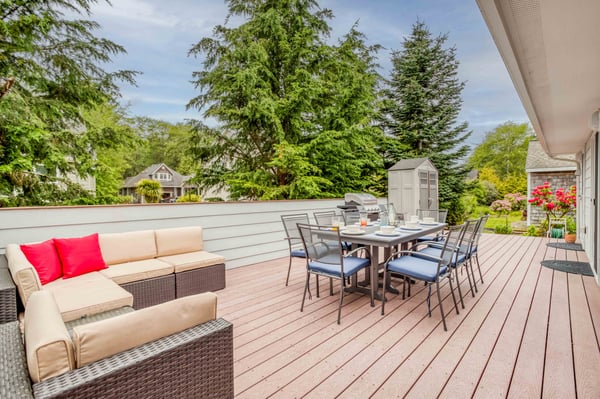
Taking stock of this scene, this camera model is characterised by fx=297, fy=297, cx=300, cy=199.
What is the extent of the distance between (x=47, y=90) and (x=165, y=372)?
5.89 meters

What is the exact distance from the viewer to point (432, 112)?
10.7 m

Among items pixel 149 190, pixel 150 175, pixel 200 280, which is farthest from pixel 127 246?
pixel 150 175

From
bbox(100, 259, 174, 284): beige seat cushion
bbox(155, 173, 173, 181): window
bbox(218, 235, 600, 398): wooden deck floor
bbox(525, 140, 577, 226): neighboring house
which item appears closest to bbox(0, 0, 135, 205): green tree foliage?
bbox(100, 259, 174, 284): beige seat cushion

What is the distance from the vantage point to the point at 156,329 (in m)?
1.26

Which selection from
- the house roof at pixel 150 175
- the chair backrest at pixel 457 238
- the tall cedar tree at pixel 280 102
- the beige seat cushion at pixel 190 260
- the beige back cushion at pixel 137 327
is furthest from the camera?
the house roof at pixel 150 175

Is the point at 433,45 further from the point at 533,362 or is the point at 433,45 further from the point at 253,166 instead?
the point at 533,362

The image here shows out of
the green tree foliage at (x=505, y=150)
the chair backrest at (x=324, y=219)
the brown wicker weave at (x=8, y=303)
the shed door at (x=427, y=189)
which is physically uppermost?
the green tree foliage at (x=505, y=150)

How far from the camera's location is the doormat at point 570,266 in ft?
14.6

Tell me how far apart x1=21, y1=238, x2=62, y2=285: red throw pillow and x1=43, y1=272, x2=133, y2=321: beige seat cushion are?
0.27ft

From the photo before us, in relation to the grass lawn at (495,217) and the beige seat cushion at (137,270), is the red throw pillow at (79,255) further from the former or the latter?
the grass lawn at (495,217)

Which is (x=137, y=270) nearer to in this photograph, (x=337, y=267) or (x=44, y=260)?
(x=44, y=260)

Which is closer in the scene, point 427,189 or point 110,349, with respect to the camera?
point 110,349

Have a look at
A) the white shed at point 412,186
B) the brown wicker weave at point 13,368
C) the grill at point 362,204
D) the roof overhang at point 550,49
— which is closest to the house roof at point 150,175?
the white shed at point 412,186

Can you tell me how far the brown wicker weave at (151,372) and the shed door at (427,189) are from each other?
24.5 ft
